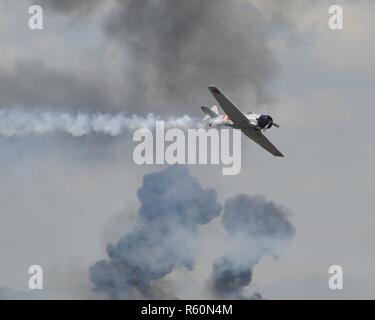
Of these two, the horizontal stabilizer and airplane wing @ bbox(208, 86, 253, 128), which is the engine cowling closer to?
airplane wing @ bbox(208, 86, 253, 128)

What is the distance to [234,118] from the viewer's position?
465ft

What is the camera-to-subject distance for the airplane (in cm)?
13900

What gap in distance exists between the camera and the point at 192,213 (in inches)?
6122

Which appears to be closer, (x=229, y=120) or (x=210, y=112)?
(x=229, y=120)

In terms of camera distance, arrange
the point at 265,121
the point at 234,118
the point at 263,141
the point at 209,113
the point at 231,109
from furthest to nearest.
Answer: the point at 263,141 < the point at 209,113 < the point at 234,118 < the point at 231,109 < the point at 265,121

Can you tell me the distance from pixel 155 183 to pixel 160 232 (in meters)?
5.08

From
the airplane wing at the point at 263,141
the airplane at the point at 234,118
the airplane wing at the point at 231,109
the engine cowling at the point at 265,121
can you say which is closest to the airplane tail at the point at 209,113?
the airplane at the point at 234,118

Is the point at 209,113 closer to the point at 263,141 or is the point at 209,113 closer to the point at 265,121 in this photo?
the point at 265,121

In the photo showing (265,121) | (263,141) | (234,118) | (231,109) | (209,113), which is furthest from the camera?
(263,141)

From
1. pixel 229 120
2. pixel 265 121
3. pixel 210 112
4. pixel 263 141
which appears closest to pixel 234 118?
pixel 229 120

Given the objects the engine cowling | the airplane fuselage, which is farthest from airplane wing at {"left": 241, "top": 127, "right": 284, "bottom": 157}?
the engine cowling

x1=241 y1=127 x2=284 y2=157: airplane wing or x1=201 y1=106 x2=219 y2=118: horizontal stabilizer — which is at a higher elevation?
x1=201 y1=106 x2=219 y2=118: horizontal stabilizer
